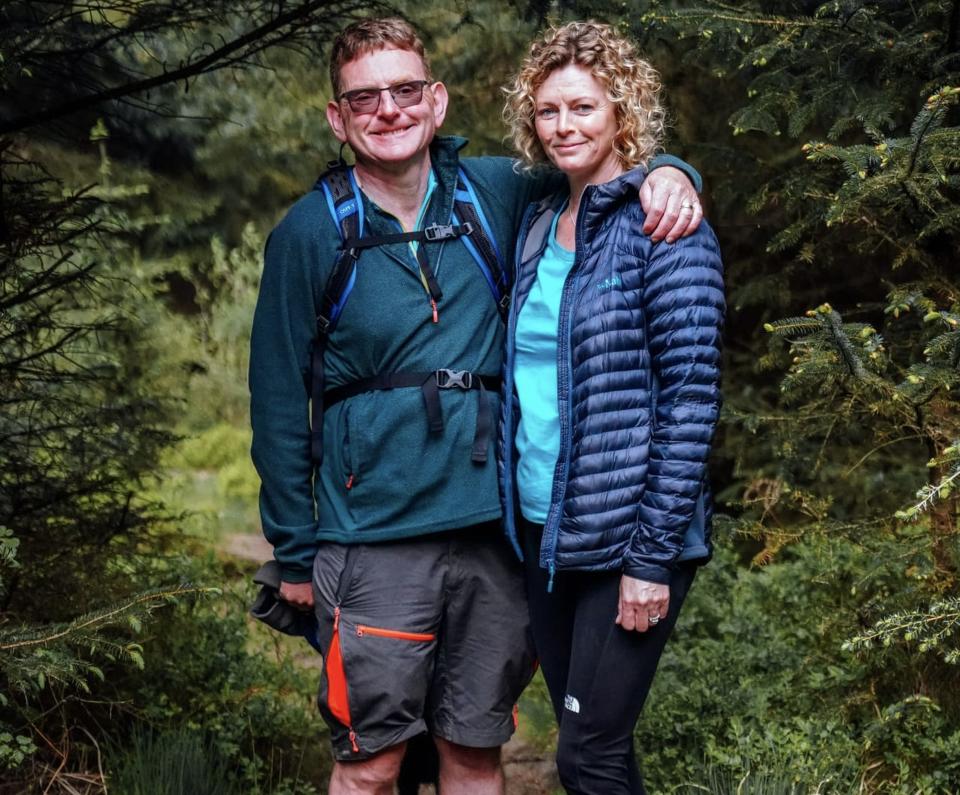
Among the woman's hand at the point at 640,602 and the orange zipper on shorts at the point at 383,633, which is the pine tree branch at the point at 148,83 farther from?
the woman's hand at the point at 640,602

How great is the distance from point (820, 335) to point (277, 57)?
144 inches

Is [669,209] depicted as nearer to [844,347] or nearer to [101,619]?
[844,347]

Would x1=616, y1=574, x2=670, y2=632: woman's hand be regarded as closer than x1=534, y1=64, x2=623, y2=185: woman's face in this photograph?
Yes

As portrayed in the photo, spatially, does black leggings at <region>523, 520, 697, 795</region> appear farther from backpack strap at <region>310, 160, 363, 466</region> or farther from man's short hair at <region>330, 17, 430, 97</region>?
man's short hair at <region>330, 17, 430, 97</region>

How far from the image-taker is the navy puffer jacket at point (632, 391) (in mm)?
2732

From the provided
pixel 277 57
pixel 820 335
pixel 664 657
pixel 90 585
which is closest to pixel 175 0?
pixel 277 57

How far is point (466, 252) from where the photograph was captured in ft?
10.5

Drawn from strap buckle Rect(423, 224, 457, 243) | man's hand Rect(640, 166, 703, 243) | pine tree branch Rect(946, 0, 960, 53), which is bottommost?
strap buckle Rect(423, 224, 457, 243)

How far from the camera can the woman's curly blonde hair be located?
2930 mm

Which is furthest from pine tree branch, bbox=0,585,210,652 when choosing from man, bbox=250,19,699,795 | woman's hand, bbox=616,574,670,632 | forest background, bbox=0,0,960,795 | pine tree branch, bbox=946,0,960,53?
pine tree branch, bbox=946,0,960,53

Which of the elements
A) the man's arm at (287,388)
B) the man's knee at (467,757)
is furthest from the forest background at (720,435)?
the man's knee at (467,757)

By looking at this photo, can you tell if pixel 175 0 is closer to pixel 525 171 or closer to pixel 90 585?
pixel 525 171

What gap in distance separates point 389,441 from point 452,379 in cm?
23

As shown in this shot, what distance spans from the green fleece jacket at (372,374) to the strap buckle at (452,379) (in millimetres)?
21
